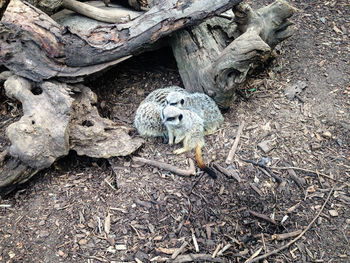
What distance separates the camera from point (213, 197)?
3246 millimetres

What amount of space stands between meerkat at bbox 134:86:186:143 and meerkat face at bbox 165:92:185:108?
0.13 m

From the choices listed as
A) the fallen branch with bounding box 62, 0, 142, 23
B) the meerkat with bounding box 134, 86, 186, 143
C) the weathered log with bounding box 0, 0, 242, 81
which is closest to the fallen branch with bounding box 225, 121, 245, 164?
the meerkat with bounding box 134, 86, 186, 143

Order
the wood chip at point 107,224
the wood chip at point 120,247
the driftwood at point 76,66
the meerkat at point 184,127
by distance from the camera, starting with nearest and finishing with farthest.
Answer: the wood chip at point 120,247
the wood chip at point 107,224
the driftwood at point 76,66
the meerkat at point 184,127

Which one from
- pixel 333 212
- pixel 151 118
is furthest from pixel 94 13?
pixel 333 212

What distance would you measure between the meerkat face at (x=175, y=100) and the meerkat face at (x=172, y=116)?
10cm

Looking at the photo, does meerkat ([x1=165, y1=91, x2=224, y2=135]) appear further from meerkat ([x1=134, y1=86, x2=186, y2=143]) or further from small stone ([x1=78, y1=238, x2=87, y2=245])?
small stone ([x1=78, y1=238, x2=87, y2=245])

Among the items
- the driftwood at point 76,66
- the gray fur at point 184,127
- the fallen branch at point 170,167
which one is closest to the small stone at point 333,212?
the fallen branch at point 170,167

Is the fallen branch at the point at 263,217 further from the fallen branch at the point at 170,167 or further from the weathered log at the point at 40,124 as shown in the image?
the weathered log at the point at 40,124

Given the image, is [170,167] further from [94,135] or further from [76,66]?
[76,66]

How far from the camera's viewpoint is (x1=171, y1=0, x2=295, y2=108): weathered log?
3.77m

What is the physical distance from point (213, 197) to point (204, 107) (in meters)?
1.06

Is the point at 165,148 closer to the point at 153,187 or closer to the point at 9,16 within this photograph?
the point at 153,187

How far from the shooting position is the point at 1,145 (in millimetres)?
3795

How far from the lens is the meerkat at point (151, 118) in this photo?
3820mm
